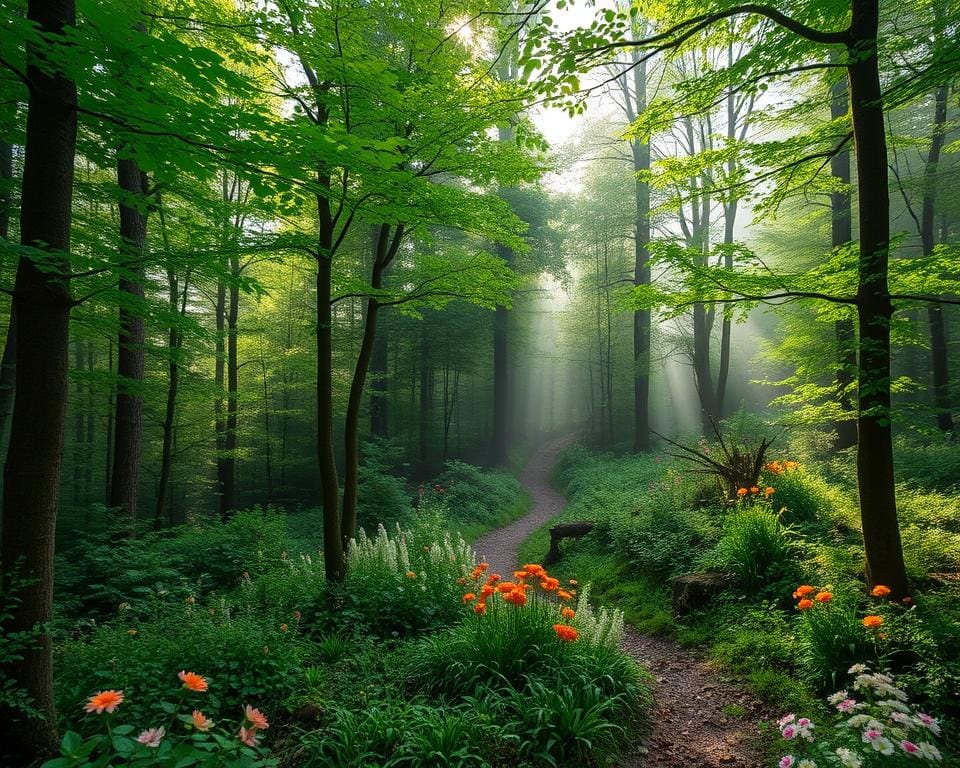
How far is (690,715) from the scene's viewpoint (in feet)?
12.3

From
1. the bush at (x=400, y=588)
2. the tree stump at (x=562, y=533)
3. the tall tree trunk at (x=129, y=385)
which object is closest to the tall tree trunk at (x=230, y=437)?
the tall tree trunk at (x=129, y=385)

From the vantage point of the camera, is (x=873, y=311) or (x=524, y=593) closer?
(x=524, y=593)

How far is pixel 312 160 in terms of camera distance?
311cm

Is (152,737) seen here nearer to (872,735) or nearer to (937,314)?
(872,735)

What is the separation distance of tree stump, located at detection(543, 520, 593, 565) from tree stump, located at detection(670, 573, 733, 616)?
3232 mm

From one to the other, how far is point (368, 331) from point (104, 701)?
5.22m

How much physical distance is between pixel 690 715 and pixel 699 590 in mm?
1918

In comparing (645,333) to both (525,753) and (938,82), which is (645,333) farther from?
(525,753)

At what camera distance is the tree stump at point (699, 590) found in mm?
5367

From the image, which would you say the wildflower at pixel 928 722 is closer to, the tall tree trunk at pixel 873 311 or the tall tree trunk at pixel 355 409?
the tall tree trunk at pixel 873 311

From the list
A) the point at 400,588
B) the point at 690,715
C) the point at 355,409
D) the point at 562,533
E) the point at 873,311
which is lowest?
the point at 690,715

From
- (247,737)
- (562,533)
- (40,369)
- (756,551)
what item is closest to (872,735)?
(247,737)

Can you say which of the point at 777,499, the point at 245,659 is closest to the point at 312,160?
the point at 245,659

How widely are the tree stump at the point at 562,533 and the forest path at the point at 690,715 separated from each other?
3.07 metres
